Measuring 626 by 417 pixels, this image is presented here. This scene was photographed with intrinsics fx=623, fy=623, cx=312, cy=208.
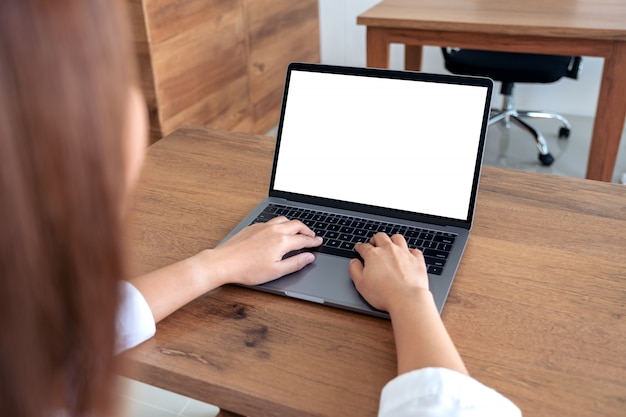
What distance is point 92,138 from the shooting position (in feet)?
1.30

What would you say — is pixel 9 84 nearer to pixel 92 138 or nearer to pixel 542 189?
pixel 92 138

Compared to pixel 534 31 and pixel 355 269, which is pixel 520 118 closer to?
pixel 534 31

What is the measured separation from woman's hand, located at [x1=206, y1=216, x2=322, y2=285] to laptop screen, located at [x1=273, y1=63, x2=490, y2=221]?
0.15 metres

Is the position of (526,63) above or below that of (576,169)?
above

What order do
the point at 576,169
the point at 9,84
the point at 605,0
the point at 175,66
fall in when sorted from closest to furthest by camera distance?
the point at 9,84 < the point at 605,0 < the point at 175,66 < the point at 576,169

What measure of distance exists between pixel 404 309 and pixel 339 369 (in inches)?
4.2

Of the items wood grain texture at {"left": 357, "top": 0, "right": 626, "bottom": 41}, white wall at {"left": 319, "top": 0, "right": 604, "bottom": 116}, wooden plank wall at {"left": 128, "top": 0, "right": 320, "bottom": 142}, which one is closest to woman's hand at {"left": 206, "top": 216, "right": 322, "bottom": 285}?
wood grain texture at {"left": 357, "top": 0, "right": 626, "bottom": 41}

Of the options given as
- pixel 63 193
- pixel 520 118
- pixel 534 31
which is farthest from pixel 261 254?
pixel 520 118

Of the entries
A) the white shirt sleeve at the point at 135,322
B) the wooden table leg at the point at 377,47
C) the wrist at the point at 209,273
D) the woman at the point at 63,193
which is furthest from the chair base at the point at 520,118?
the woman at the point at 63,193

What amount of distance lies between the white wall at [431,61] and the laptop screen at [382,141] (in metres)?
2.67

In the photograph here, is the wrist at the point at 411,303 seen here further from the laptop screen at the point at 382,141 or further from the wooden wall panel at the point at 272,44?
the wooden wall panel at the point at 272,44

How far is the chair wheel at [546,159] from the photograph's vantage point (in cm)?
280

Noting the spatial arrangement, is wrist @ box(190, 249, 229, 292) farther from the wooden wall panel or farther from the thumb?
the wooden wall panel

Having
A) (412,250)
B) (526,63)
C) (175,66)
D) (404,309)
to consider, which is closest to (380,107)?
(412,250)
